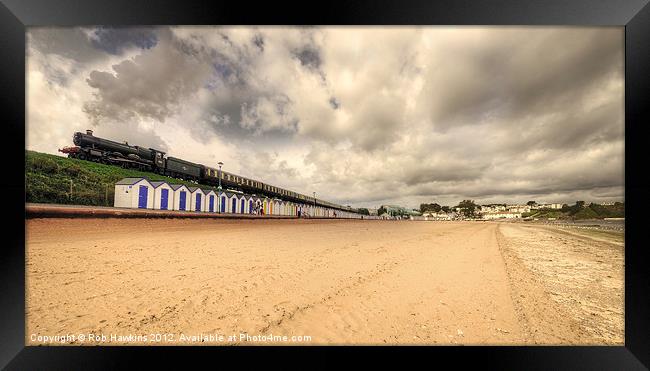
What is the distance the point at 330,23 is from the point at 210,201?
29050 millimetres

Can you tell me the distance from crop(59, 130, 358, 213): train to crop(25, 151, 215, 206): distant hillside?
3.57 feet

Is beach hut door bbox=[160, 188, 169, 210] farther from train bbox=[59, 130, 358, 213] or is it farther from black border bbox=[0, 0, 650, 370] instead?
black border bbox=[0, 0, 650, 370]

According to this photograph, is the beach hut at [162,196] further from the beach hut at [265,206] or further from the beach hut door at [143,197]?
the beach hut at [265,206]

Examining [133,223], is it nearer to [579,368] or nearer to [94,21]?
[94,21]

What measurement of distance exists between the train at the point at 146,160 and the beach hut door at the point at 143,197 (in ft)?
27.6

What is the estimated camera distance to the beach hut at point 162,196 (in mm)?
21281

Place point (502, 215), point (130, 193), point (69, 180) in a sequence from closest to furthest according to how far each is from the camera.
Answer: point (69, 180), point (130, 193), point (502, 215)

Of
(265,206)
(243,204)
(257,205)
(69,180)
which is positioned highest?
(69,180)

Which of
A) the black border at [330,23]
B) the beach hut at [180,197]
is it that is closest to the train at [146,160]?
the beach hut at [180,197]

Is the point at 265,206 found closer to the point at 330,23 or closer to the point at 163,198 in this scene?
the point at 163,198

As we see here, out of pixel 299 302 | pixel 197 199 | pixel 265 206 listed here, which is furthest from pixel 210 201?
pixel 299 302

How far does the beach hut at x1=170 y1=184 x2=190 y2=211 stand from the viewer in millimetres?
23203

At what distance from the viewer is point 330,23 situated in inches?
141

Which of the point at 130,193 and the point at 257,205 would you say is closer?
the point at 130,193
